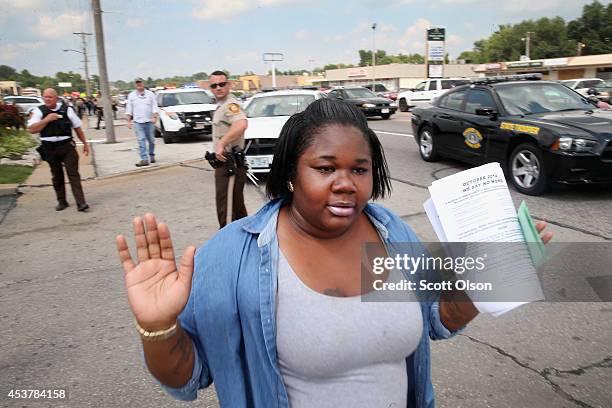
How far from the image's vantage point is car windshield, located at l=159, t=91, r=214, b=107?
16.1 m

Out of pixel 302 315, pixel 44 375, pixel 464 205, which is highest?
pixel 464 205

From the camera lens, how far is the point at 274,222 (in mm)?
1436

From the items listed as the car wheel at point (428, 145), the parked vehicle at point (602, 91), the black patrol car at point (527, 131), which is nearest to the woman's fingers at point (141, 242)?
the black patrol car at point (527, 131)

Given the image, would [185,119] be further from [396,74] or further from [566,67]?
[396,74]

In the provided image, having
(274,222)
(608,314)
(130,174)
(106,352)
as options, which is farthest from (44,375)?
(130,174)

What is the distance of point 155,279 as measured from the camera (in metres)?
1.24

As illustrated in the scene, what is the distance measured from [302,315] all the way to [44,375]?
7.95 feet

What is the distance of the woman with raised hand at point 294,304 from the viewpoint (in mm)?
1268

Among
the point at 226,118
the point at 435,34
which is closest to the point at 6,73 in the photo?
the point at 435,34

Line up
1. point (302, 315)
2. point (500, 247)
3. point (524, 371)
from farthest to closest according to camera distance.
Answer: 1. point (524, 371)
2. point (302, 315)
3. point (500, 247)

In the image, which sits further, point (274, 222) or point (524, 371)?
point (524, 371)

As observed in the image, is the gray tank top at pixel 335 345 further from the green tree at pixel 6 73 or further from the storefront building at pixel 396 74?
the green tree at pixel 6 73

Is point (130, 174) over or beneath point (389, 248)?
beneath

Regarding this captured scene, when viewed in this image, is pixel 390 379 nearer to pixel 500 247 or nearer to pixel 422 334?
pixel 422 334
